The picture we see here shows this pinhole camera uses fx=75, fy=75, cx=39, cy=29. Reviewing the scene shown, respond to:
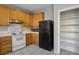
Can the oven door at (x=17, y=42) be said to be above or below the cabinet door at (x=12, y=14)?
below

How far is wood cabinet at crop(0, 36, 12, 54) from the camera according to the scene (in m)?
2.16

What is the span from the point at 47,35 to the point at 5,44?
1396 millimetres

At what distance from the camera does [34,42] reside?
355 cm

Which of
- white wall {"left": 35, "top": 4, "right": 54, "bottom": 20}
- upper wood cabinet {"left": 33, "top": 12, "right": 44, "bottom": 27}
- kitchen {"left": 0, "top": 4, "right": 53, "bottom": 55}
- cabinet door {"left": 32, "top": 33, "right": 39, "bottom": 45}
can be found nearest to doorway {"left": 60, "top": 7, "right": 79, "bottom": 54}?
white wall {"left": 35, "top": 4, "right": 54, "bottom": 20}

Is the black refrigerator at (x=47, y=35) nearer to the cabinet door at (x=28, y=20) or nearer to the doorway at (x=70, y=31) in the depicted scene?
the doorway at (x=70, y=31)

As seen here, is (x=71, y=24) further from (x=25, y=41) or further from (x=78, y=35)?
(x=25, y=41)

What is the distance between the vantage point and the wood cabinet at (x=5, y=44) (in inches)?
85.2

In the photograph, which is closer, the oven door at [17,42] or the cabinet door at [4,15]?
the cabinet door at [4,15]

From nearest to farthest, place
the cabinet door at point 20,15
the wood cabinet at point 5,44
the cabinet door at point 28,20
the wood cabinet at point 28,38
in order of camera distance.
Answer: the wood cabinet at point 5,44, the cabinet door at point 20,15, the wood cabinet at point 28,38, the cabinet door at point 28,20

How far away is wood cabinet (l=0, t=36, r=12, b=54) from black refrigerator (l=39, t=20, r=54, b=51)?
3.79 ft

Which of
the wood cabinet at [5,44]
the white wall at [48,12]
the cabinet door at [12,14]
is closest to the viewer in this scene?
the wood cabinet at [5,44]

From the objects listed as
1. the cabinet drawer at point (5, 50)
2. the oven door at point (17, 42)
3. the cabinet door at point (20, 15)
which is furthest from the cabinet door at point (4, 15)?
the cabinet drawer at point (5, 50)

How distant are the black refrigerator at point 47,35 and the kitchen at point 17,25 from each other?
54cm

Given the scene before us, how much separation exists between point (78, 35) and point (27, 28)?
92.1 inches
